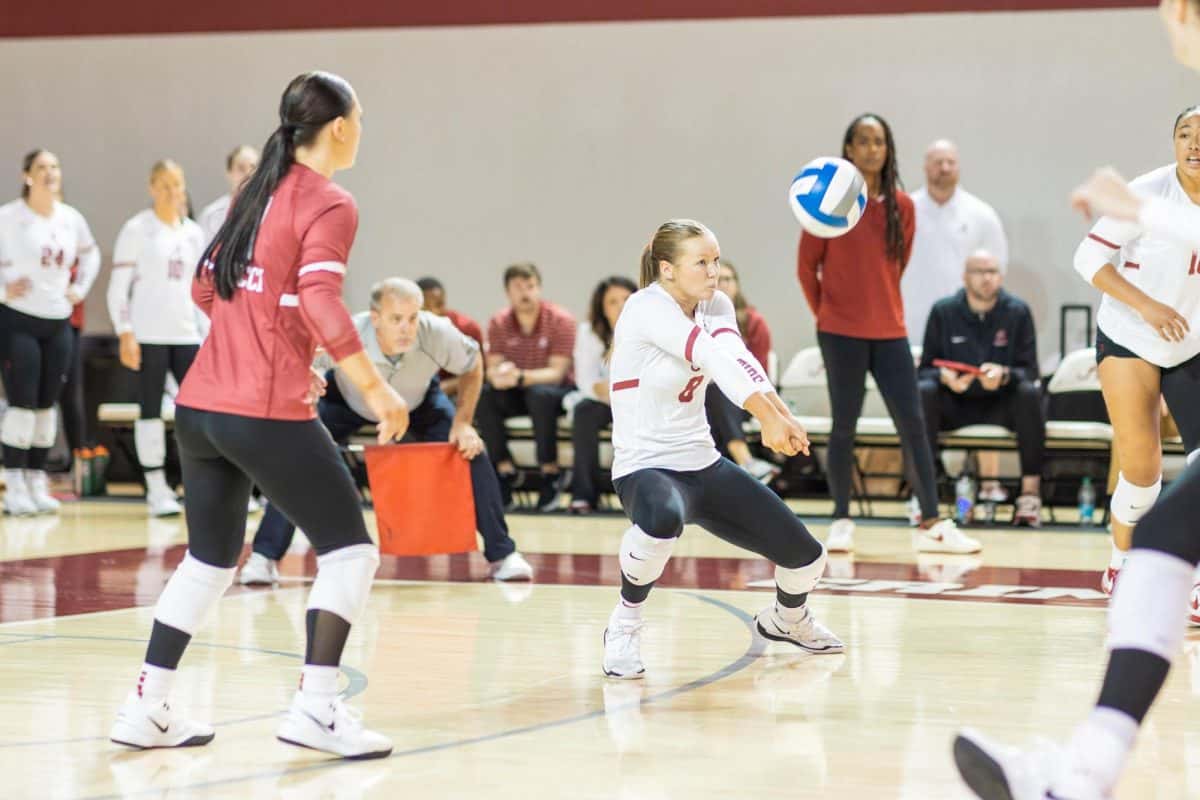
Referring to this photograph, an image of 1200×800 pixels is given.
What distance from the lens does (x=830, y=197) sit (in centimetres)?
617

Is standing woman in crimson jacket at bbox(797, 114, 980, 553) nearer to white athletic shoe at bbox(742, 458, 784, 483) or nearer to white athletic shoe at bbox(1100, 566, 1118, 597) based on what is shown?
white athletic shoe at bbox(742, 458, 784, 483)

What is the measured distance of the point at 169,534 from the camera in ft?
26.7

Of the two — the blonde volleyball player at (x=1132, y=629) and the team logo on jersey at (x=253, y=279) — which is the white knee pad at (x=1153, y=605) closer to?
the blonde volleyball player at (x=1132, y=629)

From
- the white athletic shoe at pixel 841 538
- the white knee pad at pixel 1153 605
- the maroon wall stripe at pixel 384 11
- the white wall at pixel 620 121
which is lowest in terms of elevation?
the white athletic shoe at pixel 841 538

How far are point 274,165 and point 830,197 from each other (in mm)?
3152

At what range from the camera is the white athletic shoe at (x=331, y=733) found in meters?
3.36

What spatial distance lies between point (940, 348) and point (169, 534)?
13.8 feet

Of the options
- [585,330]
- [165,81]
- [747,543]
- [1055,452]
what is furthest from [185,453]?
[165,81]

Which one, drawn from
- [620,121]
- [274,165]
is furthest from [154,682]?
[620,121]

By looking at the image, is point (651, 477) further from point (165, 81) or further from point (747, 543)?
point (165, 81)

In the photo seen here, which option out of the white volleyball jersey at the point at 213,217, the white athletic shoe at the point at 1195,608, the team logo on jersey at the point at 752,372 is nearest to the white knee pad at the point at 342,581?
the team logo on jersey at the point at 752,372

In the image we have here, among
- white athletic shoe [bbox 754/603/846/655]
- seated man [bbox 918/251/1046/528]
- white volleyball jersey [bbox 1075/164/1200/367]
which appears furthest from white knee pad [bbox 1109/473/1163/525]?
seated man [bbox 918/251/1046/528]

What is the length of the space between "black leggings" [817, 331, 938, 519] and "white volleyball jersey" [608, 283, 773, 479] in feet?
8.70

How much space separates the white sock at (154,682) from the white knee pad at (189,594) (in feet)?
0.32
